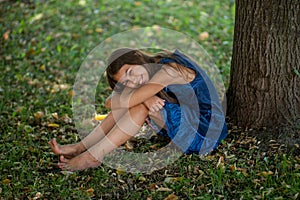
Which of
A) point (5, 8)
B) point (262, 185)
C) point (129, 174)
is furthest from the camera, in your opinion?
point (5, 8)

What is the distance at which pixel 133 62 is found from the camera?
342 centimetres

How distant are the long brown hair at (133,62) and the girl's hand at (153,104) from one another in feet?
0.33

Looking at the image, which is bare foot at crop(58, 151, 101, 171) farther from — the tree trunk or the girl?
the tree trunk

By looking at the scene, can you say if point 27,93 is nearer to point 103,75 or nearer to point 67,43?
point 103,75

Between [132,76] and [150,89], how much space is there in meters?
0.18

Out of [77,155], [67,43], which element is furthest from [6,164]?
[67,43]

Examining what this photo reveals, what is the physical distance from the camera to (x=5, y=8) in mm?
6945

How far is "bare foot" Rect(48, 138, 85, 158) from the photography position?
354 cm

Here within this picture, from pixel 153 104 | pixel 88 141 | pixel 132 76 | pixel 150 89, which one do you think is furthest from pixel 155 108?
pixel 88 141

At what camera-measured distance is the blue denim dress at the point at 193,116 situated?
11.5ft

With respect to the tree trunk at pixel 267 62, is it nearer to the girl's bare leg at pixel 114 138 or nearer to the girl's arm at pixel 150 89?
the girl's arm at pixel 150 89

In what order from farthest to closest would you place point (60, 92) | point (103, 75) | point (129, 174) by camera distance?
point (103, 75) < point (60, 92) < point (129, 174)

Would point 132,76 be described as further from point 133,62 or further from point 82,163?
point 82,163

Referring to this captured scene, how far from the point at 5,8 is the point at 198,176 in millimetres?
4697
